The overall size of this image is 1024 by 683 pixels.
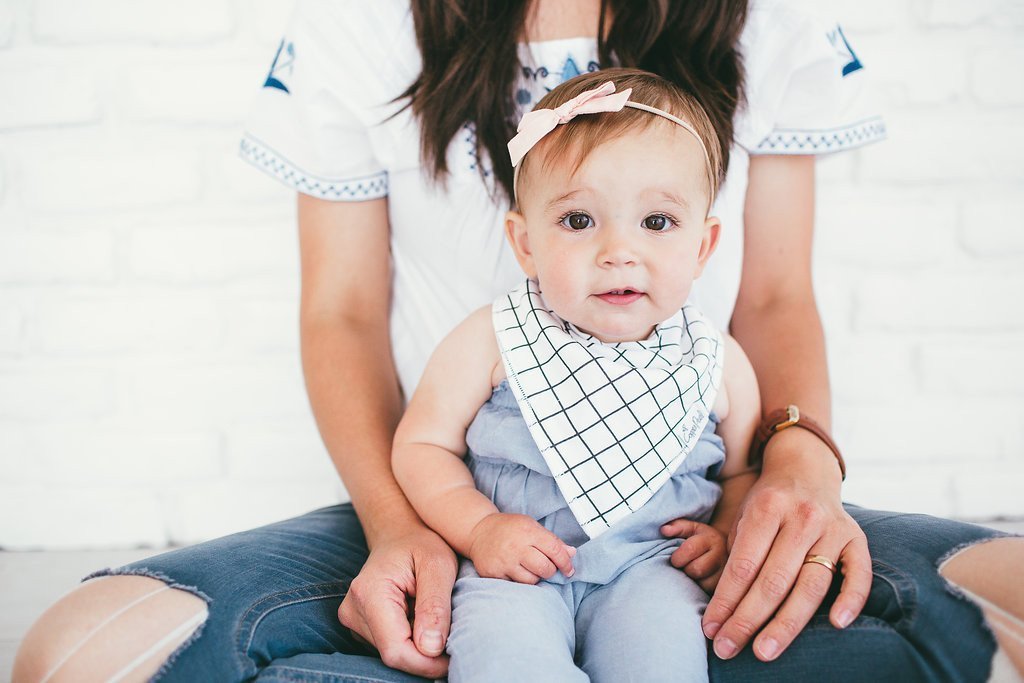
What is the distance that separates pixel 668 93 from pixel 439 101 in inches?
12.2

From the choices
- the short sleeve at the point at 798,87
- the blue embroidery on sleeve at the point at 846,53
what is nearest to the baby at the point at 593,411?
the short sleeve at the point at 798,87

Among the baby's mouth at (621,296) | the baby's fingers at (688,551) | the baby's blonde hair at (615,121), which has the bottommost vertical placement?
the baby's fingers at (688,551)

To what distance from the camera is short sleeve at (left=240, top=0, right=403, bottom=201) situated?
1.14 metres

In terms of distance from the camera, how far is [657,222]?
88 cm

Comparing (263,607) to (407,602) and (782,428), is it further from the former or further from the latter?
(782,428)

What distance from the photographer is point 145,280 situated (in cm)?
150

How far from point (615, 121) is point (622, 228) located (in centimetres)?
11

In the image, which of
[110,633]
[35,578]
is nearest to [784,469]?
[110,633]

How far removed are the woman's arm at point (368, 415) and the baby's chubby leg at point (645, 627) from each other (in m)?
0.14

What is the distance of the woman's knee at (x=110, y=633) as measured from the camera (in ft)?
2.46

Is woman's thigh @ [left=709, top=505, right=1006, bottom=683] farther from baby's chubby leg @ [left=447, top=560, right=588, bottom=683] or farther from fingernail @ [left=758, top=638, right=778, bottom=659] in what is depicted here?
baby's chubby leg @ [left=447, top=560, right=588, bottom=683]

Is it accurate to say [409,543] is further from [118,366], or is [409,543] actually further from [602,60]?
[118,366]

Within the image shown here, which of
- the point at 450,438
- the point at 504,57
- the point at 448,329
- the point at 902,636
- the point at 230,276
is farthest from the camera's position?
the point at 230,276

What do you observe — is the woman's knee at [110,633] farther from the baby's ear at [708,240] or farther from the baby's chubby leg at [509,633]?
the baby's ear at [708,240]
